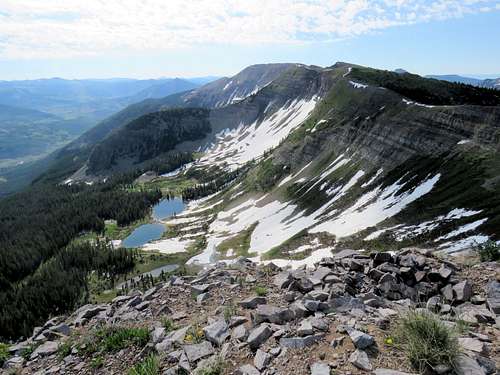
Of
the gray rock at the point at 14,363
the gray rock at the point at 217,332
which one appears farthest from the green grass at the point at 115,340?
the gray rock at the point at 14,363

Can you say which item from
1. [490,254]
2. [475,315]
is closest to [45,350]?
[475,315]

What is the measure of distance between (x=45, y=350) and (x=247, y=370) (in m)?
17.1

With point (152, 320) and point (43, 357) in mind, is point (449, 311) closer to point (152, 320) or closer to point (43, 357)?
point (152, 320)

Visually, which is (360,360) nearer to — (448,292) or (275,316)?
(275,316)

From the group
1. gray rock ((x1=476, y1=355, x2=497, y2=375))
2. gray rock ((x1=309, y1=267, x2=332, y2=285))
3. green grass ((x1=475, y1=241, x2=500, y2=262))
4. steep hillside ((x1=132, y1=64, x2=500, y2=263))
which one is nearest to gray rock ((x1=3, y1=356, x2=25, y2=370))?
gray rock ((x1=309, y1=267, x2=332, y2=285))

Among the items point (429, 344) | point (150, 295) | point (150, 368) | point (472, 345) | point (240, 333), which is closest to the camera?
point (429, 344)

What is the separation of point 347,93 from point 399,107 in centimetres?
4801

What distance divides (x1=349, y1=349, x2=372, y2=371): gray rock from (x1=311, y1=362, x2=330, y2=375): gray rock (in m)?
1.07

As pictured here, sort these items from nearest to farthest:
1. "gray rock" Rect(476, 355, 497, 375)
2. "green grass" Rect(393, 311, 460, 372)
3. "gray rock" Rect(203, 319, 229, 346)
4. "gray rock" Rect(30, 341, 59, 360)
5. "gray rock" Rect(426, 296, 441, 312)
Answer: "green grass" Rect(393, 311, 460, 372), "gray rock" Rect(476, 355, 497, 375), "gray rock" Rect(203, 319, 229, 346), "gray rock" Rect(426, 296, 441, 312), "gray rock" Rect(30, 341, 59, 360)

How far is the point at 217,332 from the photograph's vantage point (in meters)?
18.2

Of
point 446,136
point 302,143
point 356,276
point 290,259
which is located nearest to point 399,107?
point 446,136

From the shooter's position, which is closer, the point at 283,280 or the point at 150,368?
the point at 150,368

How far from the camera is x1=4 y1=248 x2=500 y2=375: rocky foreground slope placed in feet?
48.0

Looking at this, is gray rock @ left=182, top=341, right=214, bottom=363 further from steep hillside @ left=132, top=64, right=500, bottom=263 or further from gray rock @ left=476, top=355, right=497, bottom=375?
steep hillside @ left=132, top=64, right=500, bottom=263
